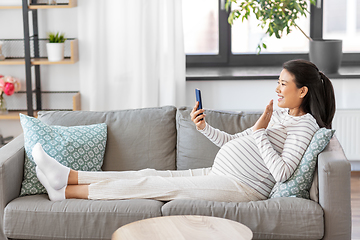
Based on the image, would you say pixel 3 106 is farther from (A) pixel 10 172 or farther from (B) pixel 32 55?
(A) pixel 10 172

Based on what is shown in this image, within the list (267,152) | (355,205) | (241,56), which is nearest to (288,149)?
(267,152)

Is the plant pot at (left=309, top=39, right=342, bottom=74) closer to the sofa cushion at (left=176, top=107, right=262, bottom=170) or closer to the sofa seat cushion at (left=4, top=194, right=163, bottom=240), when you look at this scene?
the sofa cushion at (left=176, top=107, right=262, bottom=170)

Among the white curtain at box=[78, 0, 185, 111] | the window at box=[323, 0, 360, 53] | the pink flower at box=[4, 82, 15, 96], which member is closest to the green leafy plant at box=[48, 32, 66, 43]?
the white curtain at box=[78, 0, 185, 111]

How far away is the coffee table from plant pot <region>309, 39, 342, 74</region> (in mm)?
2006

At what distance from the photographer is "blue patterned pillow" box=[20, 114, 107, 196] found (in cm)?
229

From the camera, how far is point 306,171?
6.72ft

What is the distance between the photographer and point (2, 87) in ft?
11.2

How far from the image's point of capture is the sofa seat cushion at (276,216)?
1.98 m

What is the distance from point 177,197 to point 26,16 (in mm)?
1877

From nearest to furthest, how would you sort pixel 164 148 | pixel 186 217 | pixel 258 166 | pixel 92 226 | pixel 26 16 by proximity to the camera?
pixel 186 217, pixel 92 226, pixel 258 166, pixel 164 148, pixel 26 16

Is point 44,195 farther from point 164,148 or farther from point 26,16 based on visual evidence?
point 26,16

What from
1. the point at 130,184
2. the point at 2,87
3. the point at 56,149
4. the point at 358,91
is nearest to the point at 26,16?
the point at 2,87

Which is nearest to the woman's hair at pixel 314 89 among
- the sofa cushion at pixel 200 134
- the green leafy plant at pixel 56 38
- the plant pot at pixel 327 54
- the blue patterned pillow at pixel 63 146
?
the sofa cushion at pixel 200 134

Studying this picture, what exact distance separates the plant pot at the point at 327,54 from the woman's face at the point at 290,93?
1319mm
